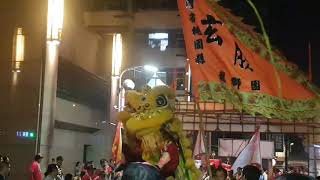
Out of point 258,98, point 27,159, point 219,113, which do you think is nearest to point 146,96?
point 258,98

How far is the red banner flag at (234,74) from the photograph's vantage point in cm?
670

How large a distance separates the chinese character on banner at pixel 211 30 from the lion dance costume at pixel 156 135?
1.23 metres

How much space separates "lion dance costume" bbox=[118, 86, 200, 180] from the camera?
24.2 feet

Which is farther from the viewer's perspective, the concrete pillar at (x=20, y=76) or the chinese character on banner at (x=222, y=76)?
the concrete pillar at (x=20, y=76)

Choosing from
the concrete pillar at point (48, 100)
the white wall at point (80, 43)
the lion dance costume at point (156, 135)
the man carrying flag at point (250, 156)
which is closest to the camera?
the lion dance costume at point (156, 135)

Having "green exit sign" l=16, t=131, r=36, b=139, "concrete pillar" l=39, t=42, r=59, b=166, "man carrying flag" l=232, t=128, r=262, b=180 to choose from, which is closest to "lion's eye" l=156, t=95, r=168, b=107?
"man carrying flag" l=232, t=128, r=262, b=180

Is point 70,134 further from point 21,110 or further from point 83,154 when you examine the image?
point 21,110

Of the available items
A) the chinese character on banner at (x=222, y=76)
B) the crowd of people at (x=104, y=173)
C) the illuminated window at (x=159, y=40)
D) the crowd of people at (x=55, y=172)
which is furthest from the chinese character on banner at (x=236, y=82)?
the illuminated window at (x=159, y=40)

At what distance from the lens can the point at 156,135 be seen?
754cm

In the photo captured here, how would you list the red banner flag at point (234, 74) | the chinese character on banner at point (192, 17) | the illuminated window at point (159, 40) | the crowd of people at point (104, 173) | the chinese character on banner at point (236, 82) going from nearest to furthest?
Result: 1. the crowd of people at point (104, 173)
2. the red banner flag at point (234, 74)
3. the chinese character on banner at point (236, 82)
4. the chinese character on banner at point (192, 17)
5. the illuminated window at point (159, 40)

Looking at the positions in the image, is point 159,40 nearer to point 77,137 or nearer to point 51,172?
point 77,137

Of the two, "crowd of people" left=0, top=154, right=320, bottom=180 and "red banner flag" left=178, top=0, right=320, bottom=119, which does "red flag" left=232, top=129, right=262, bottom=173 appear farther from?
"red banner flag" left=178, top=0, right=320, bottom=119

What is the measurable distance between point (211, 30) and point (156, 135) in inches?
65.4

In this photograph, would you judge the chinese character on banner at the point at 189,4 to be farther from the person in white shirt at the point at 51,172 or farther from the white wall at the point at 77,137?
the white wall at the point at 77,137
